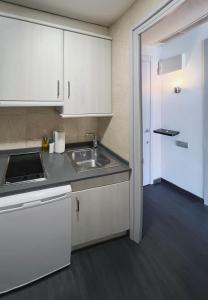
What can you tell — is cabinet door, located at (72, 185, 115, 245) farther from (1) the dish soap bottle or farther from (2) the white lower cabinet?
(1) the dish soap bottle

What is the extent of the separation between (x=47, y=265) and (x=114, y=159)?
1139 mm

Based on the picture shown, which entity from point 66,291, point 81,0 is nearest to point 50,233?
point 66,291

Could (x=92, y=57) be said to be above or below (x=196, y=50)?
below

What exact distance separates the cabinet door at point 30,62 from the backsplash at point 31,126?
393 mm

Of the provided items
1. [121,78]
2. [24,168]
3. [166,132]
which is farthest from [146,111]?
[24,168]

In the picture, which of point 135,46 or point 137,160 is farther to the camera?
point 137,160

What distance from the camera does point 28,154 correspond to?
2.11 metres

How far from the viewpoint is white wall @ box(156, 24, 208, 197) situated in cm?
260

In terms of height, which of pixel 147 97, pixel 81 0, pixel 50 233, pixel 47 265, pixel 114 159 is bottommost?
pixel 47 265

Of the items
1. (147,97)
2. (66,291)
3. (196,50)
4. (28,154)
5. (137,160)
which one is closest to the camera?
(66,291)

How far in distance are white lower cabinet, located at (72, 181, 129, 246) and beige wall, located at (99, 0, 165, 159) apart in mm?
408

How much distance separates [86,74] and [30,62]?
55 cm

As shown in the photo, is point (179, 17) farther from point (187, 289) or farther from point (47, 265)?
point (47, 265)

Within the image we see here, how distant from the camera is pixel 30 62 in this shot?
1.71 m
